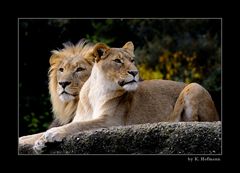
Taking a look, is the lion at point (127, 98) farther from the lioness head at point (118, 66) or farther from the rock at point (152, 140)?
the rock at point (152, 140)

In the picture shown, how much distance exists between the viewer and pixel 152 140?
23.3 ft

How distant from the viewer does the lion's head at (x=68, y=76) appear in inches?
349

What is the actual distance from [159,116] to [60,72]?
144 cm

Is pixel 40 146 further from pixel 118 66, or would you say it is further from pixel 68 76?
pixel 68 76

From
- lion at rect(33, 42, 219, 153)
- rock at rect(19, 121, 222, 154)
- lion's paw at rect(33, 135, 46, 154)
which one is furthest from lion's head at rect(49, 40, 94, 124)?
rock at rect(19, 121, 222, 154)

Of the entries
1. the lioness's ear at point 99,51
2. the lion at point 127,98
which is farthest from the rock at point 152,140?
the lioness's ear at point 99,51

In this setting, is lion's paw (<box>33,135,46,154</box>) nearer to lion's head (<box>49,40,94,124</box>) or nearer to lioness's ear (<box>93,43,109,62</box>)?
lioness's ear (<box>93,43,109,62</box>)

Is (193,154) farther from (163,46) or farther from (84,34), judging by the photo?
(163,46)

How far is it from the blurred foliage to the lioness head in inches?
140

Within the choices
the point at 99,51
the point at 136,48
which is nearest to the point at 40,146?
the point at 99,51

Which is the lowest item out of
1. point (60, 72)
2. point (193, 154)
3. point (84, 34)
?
point (193, 154)

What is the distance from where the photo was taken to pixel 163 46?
15656 mm

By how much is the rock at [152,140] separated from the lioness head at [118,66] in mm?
912

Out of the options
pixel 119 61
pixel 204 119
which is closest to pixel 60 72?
pixel 119 61
